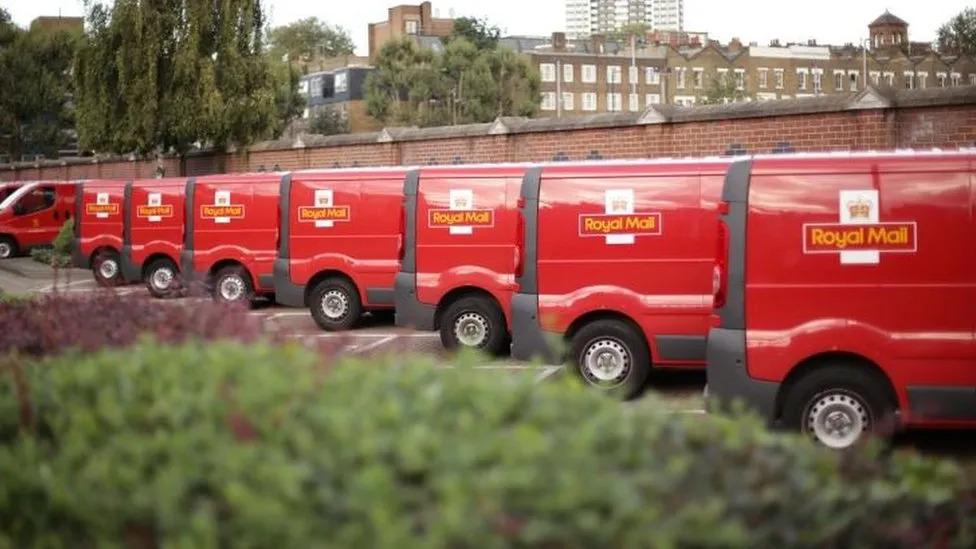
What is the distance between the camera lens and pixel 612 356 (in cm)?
1367

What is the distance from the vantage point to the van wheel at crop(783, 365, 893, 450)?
404 inches

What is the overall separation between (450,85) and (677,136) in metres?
61.8

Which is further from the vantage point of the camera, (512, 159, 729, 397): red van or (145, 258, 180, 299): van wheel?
(145, 258, 180, 299): van wheel

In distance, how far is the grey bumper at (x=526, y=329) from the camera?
13984mm

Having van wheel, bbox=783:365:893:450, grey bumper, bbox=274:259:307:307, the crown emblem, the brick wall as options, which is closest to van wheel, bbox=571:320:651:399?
van wheel, bbox=783:365:893:450

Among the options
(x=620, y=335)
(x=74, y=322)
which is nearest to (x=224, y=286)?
(x=620, y=335)

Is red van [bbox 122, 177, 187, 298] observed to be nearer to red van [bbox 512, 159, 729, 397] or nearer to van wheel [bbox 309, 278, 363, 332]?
van wheel [bbox 309, 278, 363, 332]

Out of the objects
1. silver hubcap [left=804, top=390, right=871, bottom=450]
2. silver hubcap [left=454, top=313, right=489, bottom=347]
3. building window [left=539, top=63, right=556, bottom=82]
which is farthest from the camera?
building window [left=539, top=63, right=556, bottom=82]

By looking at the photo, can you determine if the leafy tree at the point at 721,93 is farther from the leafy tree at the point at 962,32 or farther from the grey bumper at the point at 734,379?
the grey bumper at the point at 734,379

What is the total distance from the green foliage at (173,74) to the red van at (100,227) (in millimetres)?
9265

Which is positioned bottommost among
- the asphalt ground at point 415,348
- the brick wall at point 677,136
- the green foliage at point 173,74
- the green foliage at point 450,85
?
the asphalt ground at point 415,348

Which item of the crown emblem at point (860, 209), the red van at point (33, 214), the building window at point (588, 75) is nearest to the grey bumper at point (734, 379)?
the crown emblem at point (860, 209)

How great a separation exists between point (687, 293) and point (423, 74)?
72.8 m

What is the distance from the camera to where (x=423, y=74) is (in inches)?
3346
